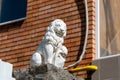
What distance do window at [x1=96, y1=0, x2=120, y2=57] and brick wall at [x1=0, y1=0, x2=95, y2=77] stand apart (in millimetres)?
166

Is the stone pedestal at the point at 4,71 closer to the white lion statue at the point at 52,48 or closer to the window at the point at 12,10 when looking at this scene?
the white lion statue at the point at 52,48

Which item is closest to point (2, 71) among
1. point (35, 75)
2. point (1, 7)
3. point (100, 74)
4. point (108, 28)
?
point (35, 75)

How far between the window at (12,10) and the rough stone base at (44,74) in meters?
2.84

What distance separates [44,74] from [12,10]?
353cm

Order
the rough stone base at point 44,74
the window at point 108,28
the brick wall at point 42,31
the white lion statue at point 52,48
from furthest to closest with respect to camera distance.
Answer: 1. the brick wall at point 42,31
2. the window at point 108,28
3. the white lion statue at point 52,48
4. the rough stone base at point 44,74

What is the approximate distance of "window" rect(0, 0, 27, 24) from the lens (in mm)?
10766

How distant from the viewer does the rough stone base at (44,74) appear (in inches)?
306

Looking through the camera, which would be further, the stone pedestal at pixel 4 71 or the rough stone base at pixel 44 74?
the rough stone base at pixel 44 74

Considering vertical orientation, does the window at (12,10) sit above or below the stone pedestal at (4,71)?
above

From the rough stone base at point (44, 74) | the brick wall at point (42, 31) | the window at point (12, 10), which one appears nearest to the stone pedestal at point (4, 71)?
the rough stone base at point (44, 74)

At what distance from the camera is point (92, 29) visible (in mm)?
9289

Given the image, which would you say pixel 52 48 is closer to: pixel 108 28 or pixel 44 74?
pixel 44 74

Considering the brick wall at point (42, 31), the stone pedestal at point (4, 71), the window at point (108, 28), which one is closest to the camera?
the stone pedestal at point (4, 71)

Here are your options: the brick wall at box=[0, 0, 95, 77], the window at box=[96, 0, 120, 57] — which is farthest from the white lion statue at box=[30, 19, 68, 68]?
the window at box=[96, 0, 120, 57]
